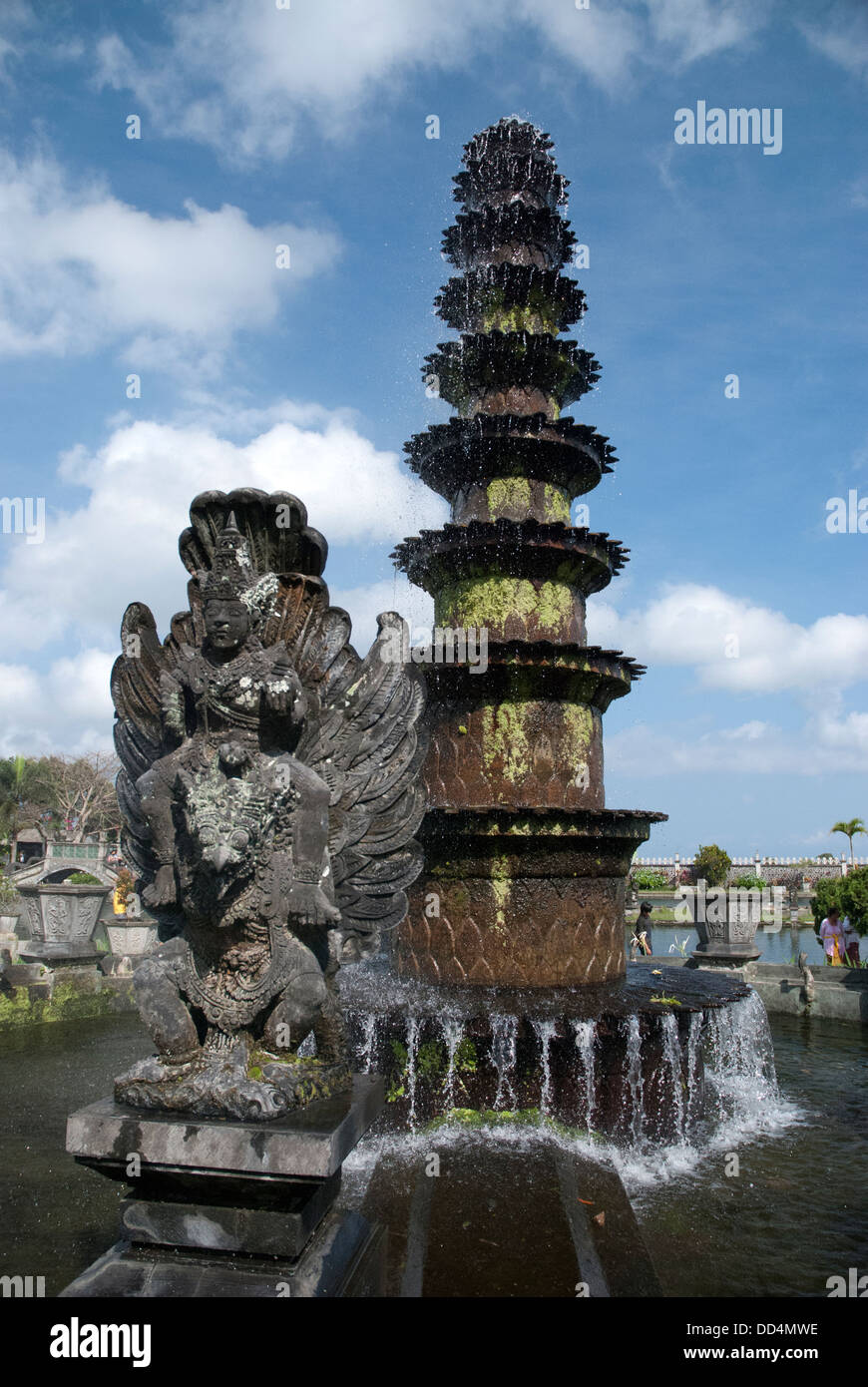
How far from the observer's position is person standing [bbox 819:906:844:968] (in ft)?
53.1

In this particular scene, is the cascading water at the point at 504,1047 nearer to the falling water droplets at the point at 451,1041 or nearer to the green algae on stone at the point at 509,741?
the falling water droplets at the point at 451,1041

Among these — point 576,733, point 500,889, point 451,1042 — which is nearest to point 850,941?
point 576,733

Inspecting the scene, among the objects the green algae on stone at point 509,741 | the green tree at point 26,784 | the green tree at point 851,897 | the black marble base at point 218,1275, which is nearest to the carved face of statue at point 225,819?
the black marble base at point 218,1275

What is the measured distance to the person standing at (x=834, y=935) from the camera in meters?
16.2

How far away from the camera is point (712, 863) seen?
4356cm

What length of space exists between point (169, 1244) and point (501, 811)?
179 inches

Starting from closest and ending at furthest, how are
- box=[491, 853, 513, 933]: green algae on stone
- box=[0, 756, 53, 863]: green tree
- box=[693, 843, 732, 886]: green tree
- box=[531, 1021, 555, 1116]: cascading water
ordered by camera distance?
box=[531, 1021, 555, 1116]: cascading water, box=[491, 853, 513, 933]: green algae on stone, box=[693, 843, 732, 886]: green tree, box=[0, 756, 53, 863]: green tree

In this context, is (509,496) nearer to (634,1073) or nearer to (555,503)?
(555,503)

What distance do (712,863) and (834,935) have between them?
93.5 feet

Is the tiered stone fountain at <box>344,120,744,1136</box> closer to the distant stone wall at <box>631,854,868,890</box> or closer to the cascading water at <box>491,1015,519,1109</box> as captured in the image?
the cascading water at <box>491,1015,519,1109</box>

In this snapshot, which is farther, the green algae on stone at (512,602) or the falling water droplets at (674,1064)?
the green algae on stone at (512,602)

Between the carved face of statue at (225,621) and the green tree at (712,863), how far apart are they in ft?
139

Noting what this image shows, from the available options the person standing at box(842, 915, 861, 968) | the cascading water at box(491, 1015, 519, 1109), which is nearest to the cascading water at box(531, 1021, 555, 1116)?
the cascading water at box(491, 1015, 519, 1109)
